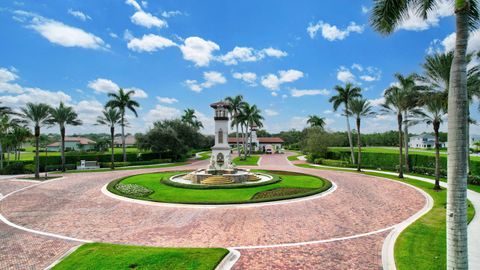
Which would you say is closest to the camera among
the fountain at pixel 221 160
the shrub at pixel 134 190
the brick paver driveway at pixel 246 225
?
the brick paver driveway at pixel 246 225

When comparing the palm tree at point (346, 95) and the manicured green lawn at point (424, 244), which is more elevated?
the palm tree at point (346, 95)

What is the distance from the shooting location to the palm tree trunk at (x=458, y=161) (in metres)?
5.39

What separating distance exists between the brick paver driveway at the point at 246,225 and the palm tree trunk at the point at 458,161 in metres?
2.91

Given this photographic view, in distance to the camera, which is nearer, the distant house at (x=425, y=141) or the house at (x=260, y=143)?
the house at (x=260, y=143)

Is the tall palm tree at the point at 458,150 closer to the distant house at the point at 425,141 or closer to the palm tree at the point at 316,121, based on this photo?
the palm tree at the point at 316,121

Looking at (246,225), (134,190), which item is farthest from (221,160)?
→ (246,225)

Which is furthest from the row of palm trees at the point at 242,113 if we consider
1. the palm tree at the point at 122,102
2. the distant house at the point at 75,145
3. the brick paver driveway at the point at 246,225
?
the distant house at the point at 75,145

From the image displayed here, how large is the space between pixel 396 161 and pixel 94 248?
35.8 meters

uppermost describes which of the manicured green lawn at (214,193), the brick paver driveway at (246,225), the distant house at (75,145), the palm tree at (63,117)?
the palm tree at (63,117)

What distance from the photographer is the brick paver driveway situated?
28.9 feet

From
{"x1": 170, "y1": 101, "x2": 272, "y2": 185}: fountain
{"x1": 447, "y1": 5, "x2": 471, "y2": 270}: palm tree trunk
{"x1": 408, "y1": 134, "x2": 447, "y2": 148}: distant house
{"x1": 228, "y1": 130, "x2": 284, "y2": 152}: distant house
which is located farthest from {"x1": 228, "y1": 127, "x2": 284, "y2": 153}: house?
{"x1": 447, "y1": 5, "x2": 471, "y2": 270}: palm tree trunk

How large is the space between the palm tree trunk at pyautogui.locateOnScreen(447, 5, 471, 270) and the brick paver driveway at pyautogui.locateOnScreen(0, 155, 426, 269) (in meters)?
2.91

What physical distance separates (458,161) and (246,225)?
8665 millimetres

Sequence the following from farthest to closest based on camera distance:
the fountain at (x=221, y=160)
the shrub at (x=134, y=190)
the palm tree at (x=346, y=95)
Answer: the palm tree at (x=346, y=95), the fountain at (x=221, y=160), the shrub at (x=134, y=190)
